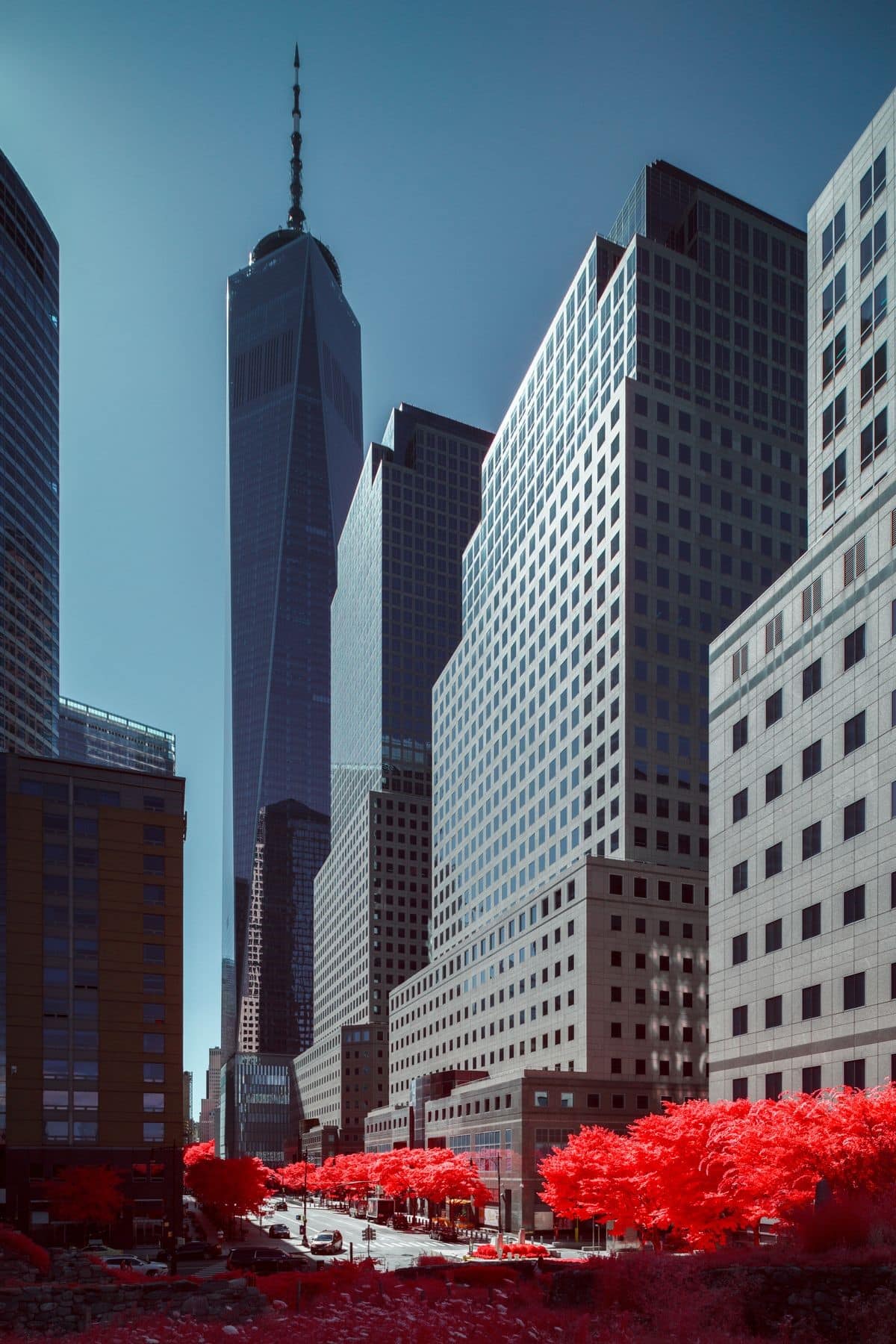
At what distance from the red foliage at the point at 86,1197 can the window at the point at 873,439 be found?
2752 inches

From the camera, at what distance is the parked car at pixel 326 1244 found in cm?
7825

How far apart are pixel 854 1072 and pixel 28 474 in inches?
5936

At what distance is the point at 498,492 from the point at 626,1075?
82.2 meters

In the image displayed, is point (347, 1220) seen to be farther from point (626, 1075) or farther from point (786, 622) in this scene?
point (786, 622)

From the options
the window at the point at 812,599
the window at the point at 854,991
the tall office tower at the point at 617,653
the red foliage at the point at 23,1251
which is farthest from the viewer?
the tall office tower at the point at 617,653

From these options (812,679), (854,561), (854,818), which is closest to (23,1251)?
(854,818)

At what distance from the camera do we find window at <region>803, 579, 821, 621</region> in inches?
2448

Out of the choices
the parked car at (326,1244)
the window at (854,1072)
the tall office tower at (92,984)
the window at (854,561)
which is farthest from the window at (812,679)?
the tall office tower at (92,984)

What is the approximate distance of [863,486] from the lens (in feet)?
203

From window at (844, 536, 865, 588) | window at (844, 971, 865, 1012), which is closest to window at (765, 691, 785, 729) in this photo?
window at (844, 536, 865, 588)

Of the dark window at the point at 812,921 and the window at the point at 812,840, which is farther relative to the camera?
the window at the point at 812,840

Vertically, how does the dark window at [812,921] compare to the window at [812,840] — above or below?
below

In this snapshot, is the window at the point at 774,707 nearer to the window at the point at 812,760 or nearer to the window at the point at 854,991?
the window at the point at 812,760

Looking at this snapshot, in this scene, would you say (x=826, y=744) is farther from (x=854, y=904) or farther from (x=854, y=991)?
(x=854, y=991)
